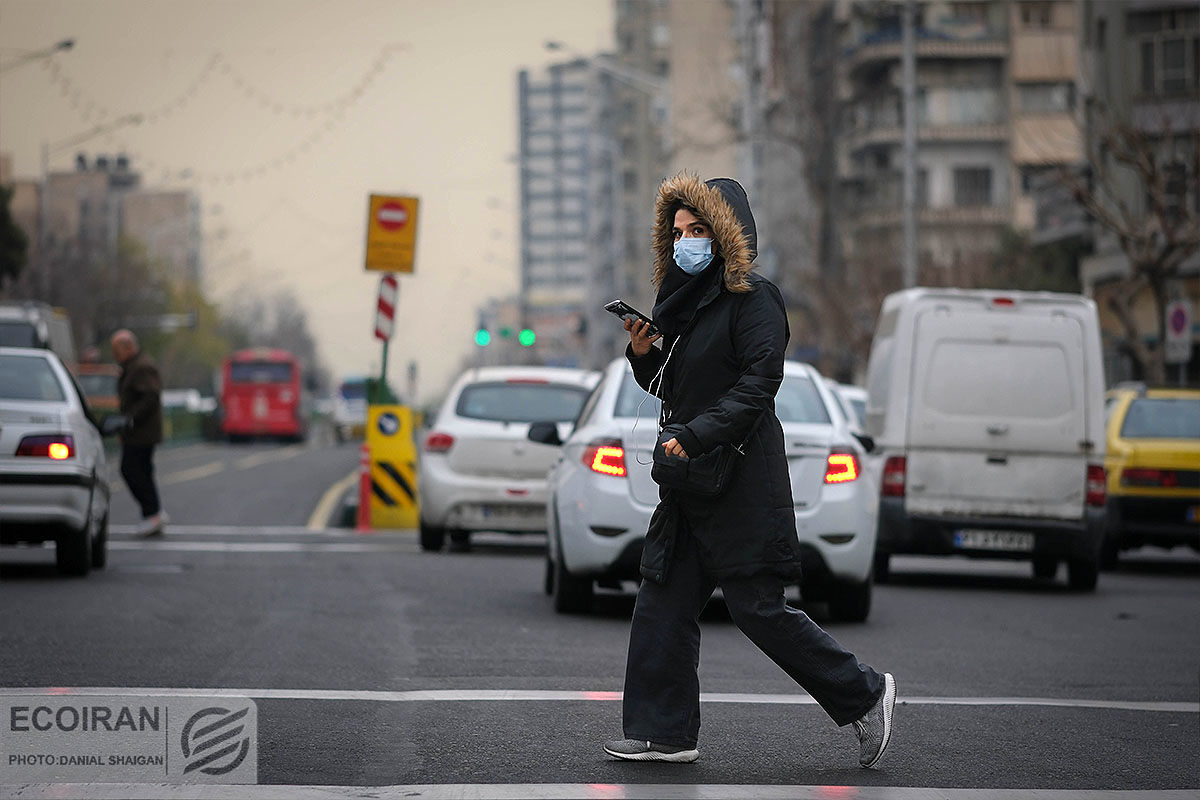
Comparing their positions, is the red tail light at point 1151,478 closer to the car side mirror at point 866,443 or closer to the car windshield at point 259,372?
the car side mirror at point 866,443

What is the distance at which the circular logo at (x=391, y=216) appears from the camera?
74.3 feet

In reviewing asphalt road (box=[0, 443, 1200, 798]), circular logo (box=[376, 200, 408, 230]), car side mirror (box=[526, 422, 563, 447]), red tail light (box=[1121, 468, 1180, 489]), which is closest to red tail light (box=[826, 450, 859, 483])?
asphalt road (box=[0, 443, 1200, 798])

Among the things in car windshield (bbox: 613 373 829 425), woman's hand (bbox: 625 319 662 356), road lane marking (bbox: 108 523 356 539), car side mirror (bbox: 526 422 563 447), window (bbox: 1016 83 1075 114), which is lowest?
road lane marking (bbox: 108 523 356 539)

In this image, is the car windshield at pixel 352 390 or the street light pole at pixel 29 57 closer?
the street light pole at pixel 29 57

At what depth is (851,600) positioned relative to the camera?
41.0 feet

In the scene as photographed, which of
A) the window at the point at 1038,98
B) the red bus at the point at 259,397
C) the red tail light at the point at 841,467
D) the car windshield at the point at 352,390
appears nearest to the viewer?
the red tail light at the point at 841,467

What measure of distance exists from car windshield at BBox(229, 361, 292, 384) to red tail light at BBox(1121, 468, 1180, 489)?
52378 mm

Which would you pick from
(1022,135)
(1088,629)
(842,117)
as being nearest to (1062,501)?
(1088,629)

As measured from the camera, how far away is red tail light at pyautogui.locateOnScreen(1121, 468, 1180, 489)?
61.6 ft

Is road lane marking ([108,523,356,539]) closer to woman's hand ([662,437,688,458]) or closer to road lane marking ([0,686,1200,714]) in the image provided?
road lane marking ([0,686,1200,714])

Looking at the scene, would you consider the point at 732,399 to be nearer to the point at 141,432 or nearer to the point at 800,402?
the point at 800,402

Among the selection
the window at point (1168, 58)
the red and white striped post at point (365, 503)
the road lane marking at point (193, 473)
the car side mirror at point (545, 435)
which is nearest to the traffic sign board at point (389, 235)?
the red and white striped post at point (365, 503)

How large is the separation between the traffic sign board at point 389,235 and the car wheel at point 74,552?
836 centimetres

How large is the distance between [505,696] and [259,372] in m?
61.4
